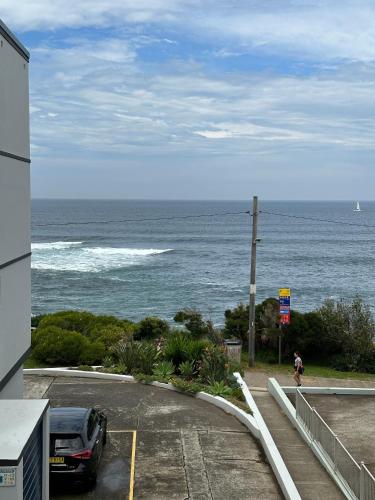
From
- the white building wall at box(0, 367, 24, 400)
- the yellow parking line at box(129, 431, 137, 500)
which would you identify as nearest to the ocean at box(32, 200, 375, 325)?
the yellow parking line at box(129, 431, 137, 500)

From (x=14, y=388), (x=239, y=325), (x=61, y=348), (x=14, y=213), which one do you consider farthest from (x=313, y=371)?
(x=14, y=213)

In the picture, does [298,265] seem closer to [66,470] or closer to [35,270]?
[35,270]

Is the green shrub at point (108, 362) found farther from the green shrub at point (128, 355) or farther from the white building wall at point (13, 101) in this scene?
the white building wall at point (13, 101)

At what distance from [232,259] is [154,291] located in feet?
99.9

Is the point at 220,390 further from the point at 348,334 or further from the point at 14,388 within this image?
the point at 348,334

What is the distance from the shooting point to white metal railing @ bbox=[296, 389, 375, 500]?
1015 centimetres

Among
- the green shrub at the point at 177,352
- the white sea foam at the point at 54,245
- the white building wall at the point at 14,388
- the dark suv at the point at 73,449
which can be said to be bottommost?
the white sea foam at the point at 54,245

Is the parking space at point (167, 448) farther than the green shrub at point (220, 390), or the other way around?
the green shrub at point (220, 390)

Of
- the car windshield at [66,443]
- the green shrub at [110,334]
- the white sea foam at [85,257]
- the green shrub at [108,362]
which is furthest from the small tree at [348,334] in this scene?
the white sea foam at [85,257]

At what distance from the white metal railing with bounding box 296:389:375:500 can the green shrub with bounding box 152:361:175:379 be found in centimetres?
390

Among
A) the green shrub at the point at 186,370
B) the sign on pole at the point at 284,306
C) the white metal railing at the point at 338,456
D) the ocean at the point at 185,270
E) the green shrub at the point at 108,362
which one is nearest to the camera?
the white metal railing at the point at 338,456

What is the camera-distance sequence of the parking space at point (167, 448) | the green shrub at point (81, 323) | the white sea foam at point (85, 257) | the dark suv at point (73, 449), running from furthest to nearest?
the white sea foam at point (85, 257) → the green shrub at point (81, 323) → the parking space at point (167, 448) → the dark suv at point (73, 449)

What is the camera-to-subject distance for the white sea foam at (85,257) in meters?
79.1

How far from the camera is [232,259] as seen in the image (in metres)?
91.4
